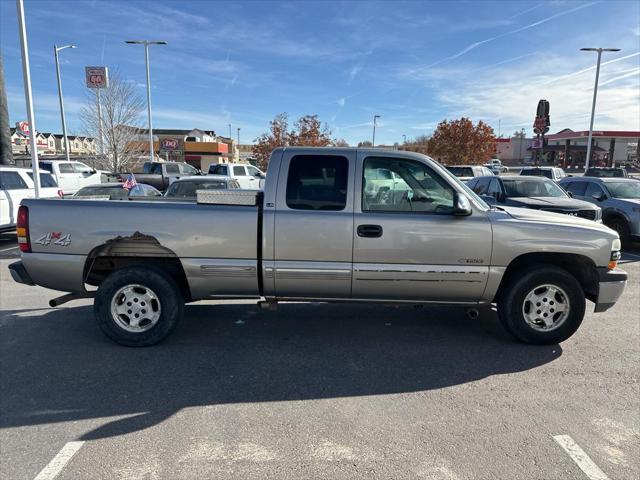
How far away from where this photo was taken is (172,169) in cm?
2400

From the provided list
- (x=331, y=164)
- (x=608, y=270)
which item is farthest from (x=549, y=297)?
(x=331, y=164)

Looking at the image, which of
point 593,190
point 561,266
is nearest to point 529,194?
point 593,190

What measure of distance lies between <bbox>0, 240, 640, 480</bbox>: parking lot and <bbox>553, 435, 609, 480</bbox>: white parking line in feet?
0.04

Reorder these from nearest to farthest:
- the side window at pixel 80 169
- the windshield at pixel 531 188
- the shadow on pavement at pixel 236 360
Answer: the shadow on pavement at pixel 236 360 → the windshield at pixel 531 188 → the side window at pixel 80 169

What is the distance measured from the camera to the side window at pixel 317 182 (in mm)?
4215

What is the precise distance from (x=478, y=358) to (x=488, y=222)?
1325mm

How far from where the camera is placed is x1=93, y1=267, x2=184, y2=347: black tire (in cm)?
427

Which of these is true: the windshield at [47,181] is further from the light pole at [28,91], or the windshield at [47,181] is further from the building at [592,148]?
the building at [592,148]

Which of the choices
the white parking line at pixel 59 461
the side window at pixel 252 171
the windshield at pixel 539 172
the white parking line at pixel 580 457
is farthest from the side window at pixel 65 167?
the windshield at pixel 539 172

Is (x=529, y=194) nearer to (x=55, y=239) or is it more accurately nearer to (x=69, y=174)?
(x=55, y=239)

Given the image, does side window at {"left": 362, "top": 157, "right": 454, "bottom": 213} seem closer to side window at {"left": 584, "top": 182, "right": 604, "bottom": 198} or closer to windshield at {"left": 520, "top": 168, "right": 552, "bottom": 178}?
side window at {"left": 584, "top": 182, "right": 604, "bottom": 198}

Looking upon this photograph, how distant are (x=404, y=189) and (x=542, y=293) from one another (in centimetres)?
177

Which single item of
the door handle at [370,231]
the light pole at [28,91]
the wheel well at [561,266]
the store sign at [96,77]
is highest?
the store sign at [96,77]

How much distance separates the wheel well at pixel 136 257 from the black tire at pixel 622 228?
10162mm
